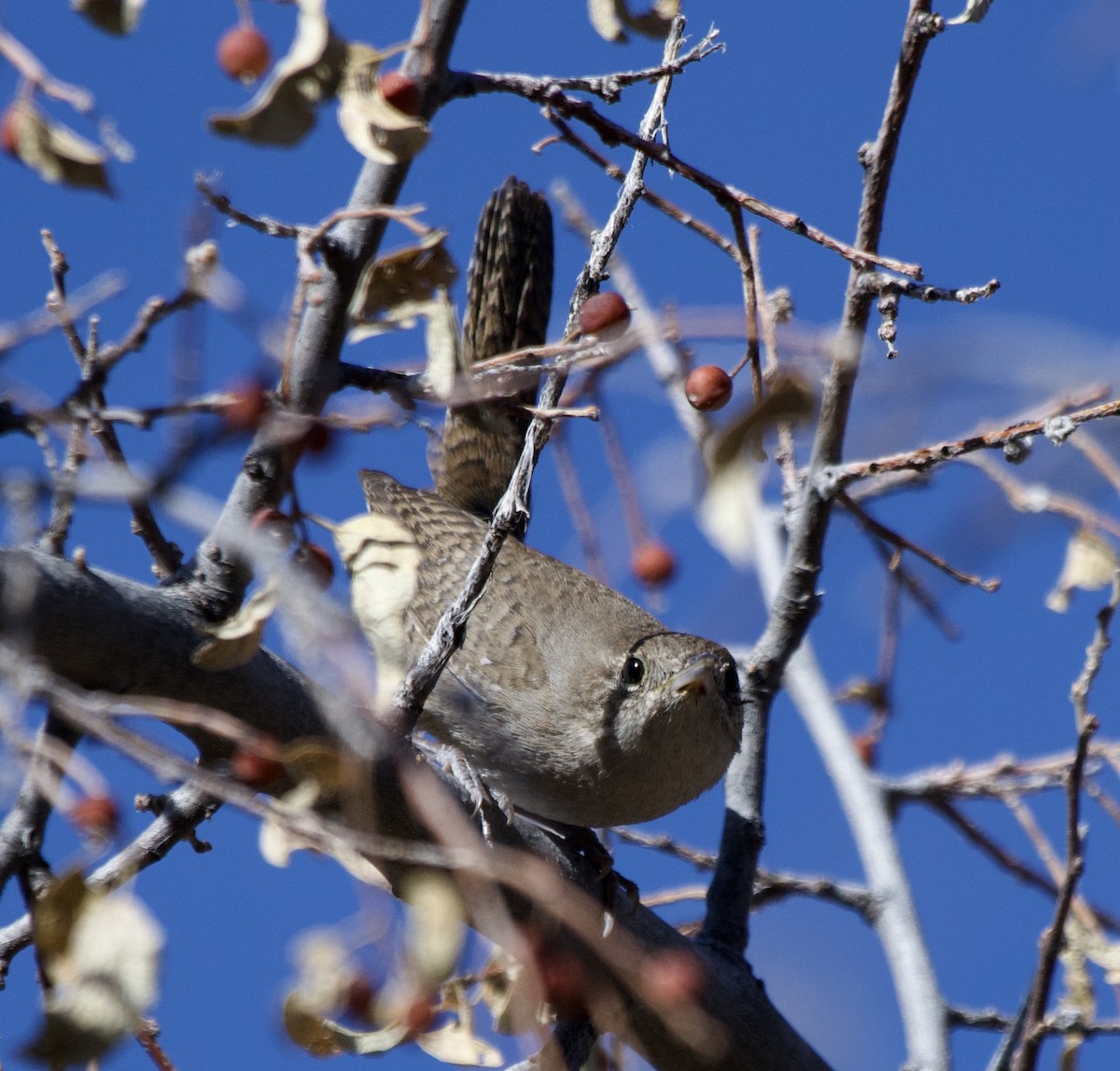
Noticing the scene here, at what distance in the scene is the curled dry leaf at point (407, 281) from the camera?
1.99m

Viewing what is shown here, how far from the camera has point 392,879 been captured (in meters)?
2.68

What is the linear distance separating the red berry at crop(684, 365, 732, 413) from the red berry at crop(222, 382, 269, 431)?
0.92 meters

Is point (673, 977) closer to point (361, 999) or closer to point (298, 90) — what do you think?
point (361, 999)

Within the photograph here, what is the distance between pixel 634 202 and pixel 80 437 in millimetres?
1038

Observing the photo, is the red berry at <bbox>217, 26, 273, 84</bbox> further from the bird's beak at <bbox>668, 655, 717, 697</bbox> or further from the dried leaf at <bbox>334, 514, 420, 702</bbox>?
the bird's beak at <bbox>668, 655, 717, 697</bbox>

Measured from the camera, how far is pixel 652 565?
179 inches

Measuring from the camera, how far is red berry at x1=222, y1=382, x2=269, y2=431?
5.72 ft

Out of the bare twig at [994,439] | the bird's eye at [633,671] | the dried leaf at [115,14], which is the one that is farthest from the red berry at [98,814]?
the bird's eye at [633,671]

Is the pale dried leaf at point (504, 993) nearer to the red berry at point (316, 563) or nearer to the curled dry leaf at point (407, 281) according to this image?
the red berry at point (316, 563)

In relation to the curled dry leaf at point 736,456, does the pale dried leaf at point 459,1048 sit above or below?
below

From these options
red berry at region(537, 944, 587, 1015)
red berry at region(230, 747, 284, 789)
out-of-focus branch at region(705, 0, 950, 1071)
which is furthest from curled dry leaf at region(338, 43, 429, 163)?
red berry at region(537, 944, 587, 1015)

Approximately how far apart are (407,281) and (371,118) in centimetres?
27

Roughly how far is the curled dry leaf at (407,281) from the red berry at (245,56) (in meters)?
0.39

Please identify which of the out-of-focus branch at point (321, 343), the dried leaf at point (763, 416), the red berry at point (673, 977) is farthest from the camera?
the red berry at point (673, 977)
